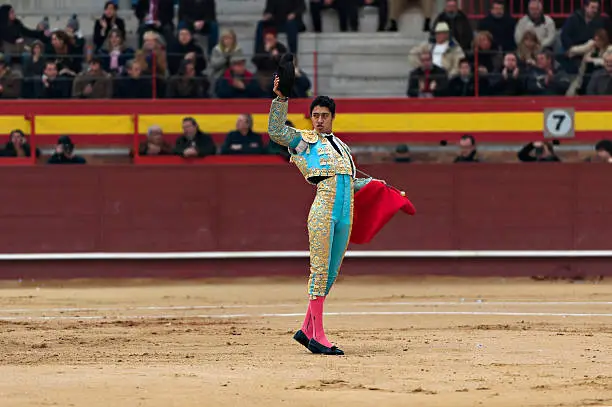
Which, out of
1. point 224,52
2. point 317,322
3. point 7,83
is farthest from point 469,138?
point 317,322

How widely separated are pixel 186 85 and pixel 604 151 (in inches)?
166

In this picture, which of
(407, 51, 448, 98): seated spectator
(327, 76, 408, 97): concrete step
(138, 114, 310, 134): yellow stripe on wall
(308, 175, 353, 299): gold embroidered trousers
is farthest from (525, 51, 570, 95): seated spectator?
(308, 175, 353, 299): gold embroidered trousers

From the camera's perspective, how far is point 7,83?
14.6m

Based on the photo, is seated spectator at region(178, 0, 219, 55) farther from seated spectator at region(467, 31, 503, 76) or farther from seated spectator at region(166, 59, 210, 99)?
seated spectator at region(467, 31, 503, 76)

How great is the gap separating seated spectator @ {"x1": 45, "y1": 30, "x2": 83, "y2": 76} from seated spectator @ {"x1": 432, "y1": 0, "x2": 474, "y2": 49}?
3.70 m

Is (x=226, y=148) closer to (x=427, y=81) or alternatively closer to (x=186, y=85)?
(x=186, y=85)

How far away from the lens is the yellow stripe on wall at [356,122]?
14.4m

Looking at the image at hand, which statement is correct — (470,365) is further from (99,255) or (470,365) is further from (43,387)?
(99,255)

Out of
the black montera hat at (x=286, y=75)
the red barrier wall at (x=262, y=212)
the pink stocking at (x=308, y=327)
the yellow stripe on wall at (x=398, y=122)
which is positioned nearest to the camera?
the black montera hat at (x=286, y=75)

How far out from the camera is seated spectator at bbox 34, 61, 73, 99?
14656 millimetres

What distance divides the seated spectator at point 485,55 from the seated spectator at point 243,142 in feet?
7.51

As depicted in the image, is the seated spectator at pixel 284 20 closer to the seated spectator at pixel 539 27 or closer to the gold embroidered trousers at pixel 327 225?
the seated spectator at pixel 539 27

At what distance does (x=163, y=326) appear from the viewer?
974 centimetres

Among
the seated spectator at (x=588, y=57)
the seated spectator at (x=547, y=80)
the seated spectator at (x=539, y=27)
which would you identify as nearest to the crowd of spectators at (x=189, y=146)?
the seated spectator at (x=547, y=80)
